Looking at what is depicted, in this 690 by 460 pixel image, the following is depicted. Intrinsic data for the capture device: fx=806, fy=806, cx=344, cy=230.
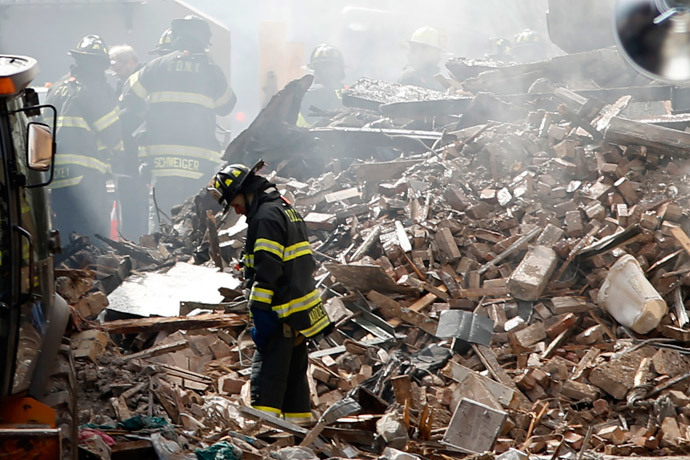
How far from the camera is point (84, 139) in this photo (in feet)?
35.9

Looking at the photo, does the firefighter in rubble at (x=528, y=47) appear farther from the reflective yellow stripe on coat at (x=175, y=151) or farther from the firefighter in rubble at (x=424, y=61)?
→ the reflective yellow stripe on coat at (x=175, y=151)

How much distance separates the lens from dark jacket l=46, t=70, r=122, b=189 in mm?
10812

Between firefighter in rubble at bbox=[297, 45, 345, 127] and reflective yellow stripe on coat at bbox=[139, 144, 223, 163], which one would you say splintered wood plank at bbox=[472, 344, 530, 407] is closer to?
reflective yellow stripe on coat at bbox=[139, 144, 223, 163]

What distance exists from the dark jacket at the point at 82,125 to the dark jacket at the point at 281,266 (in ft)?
19.6

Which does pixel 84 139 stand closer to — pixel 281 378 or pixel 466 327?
pixel 466 327

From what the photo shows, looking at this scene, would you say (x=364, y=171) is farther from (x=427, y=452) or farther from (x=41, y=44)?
(x=41, y=44)

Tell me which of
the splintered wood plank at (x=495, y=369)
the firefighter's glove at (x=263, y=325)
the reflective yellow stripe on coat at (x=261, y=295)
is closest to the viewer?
the reflective yellow stripe on coat at (x=261, y=295)

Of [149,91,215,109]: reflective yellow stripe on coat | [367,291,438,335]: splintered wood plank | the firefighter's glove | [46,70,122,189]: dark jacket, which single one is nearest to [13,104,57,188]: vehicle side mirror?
the firefighter's glove

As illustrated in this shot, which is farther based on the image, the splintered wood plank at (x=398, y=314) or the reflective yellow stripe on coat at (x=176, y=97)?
the reflective yellow stripe on coat at (x=176, y=97)

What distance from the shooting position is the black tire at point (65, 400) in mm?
3596

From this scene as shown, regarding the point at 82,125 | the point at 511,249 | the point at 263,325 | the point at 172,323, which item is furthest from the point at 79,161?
the point at 263,325

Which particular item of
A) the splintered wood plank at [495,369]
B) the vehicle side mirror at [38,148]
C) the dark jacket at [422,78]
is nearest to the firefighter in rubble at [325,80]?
the dark jacket at [422,78]

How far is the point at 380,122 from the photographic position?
43.2 feet

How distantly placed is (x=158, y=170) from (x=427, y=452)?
774 cm
